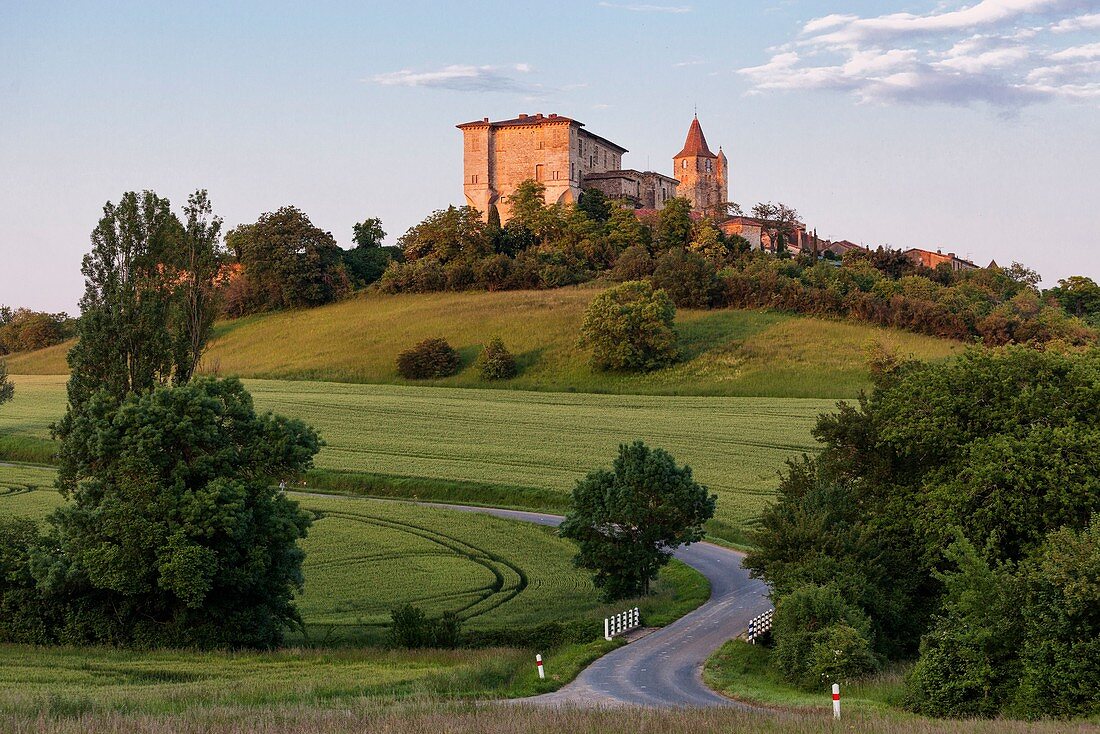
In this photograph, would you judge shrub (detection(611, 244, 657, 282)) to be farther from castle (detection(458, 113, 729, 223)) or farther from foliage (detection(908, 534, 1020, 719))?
foliage (detection(908, 534, 1020, 719))

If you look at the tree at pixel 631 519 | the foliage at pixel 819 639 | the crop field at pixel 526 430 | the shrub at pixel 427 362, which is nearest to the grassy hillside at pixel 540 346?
the shrub at pixel 427 362

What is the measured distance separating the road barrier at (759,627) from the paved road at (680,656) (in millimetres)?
931

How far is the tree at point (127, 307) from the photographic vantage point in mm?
39031

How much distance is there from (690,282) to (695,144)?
70.7 metres

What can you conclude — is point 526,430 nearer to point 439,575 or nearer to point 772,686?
point 439,575

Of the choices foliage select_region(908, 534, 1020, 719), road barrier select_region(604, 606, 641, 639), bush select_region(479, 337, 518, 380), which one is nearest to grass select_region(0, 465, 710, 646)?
road barrier select_region(604, 606, 641, 639)

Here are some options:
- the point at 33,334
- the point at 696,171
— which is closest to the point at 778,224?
the point at 696,171

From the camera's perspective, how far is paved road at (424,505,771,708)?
986 inches

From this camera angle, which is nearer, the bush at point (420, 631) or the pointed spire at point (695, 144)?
the bush at point (420, 631)

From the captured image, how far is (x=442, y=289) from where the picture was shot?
130875 millimetres

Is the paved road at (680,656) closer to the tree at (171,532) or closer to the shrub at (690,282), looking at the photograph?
the tree at (171,532)

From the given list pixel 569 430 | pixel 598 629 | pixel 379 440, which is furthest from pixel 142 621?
pixel 569 430

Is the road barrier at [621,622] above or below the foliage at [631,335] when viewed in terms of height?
below

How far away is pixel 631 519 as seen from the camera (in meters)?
37.4
